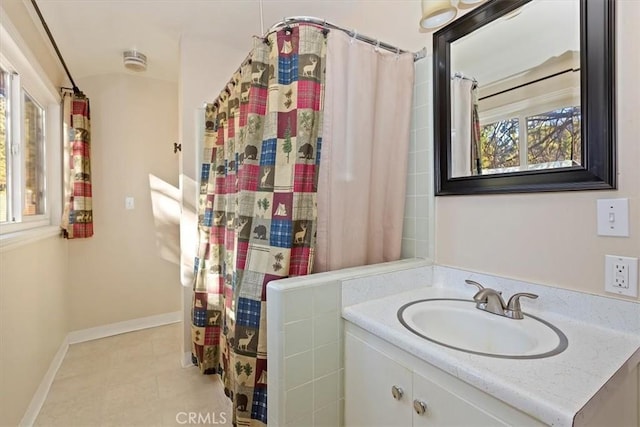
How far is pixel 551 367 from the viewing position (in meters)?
0.73

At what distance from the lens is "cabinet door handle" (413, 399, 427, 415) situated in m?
0.84

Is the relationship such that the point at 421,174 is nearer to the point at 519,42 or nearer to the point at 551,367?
the point at 519,42

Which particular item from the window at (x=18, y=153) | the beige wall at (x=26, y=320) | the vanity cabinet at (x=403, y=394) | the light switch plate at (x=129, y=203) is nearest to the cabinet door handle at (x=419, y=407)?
the vanity cabinet at (x=403, y=394)

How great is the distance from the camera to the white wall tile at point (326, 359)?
110 centimetres

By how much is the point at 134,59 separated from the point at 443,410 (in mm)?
2922

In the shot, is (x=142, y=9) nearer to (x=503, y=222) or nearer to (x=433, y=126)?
(x=433, y=126)

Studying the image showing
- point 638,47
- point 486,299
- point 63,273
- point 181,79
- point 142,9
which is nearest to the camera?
point 638,47

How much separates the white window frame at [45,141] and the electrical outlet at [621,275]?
229 cm

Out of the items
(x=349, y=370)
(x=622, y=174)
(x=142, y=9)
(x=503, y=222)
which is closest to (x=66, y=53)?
(x=142, y=9)

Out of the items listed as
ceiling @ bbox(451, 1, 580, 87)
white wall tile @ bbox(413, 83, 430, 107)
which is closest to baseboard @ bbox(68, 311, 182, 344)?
white wall tile @ bbox(413, 83, 430, 107)

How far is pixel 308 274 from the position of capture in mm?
1218

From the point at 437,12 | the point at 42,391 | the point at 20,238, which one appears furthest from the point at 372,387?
the point at 42,391

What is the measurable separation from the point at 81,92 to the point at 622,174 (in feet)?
11.4

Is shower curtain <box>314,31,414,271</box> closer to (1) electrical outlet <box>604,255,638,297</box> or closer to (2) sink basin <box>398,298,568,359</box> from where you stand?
(2) sink basin <box>398,298,568,359</box>
